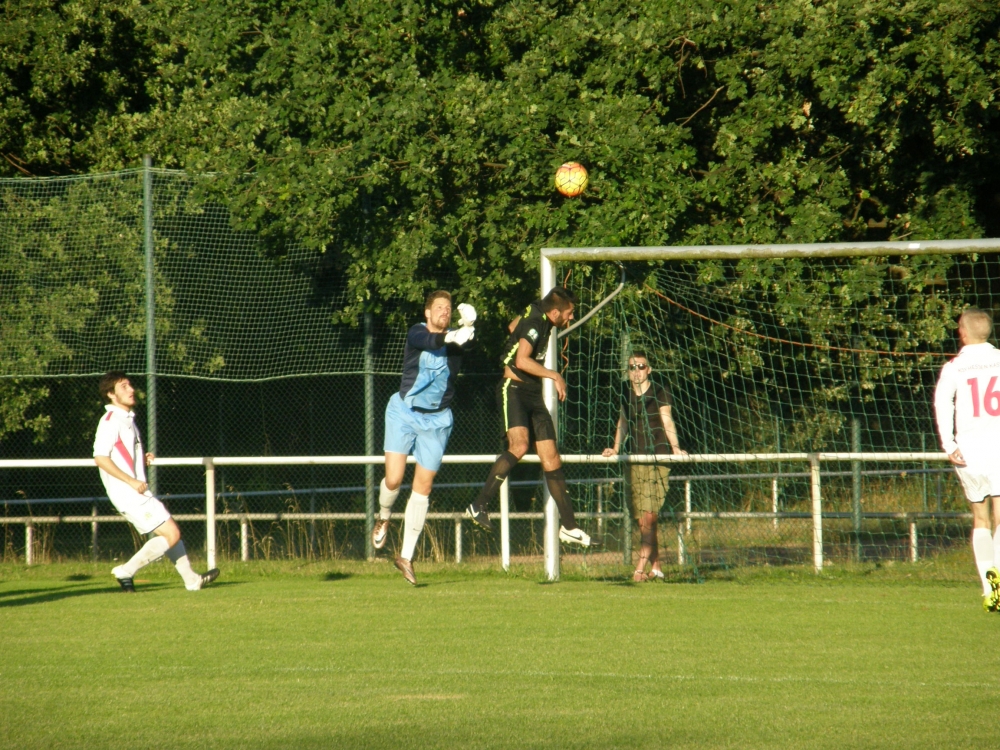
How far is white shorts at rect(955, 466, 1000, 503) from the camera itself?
313 inches

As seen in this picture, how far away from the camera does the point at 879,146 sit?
43.4ft

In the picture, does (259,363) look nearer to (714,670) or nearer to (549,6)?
(549,6)

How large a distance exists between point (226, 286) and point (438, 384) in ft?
15.0

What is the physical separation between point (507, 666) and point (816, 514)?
4769mm

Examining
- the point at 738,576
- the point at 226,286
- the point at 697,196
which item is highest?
the point at 697,196

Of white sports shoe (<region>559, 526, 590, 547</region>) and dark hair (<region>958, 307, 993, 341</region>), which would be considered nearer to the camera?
dark hair (<region>958, 307, 993, 341</region>)

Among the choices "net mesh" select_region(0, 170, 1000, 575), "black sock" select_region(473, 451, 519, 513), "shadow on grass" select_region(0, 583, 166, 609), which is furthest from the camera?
"net mesh" select_region(0, 170, 1000, 575)

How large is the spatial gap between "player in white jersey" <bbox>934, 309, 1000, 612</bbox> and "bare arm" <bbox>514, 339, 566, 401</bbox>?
2788 mm

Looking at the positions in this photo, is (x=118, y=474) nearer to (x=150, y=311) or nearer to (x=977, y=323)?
(x=150, y=311)

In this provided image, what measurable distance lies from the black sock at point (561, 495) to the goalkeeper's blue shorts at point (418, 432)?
3.02ft

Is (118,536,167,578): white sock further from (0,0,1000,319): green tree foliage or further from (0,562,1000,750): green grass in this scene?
(0,0,1000,319): green tree foliage

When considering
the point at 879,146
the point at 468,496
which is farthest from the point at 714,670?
the point at 468,496

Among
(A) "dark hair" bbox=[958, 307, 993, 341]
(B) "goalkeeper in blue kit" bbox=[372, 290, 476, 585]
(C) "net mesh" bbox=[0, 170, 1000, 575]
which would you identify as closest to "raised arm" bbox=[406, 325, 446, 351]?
(B) "goalkeeper in blue kit" bbox=[372, 290, 476, 585]

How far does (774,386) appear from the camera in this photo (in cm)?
1252
